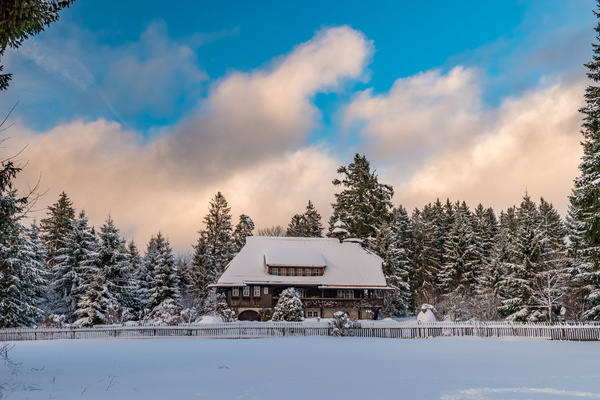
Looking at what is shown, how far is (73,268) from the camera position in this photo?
45.7 metres

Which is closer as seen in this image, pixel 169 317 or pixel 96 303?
pixel 169 317

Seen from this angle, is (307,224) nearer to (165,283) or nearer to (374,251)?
(374,251)

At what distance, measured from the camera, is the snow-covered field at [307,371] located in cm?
1311

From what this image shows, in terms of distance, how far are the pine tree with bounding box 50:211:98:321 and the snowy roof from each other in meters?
13.4

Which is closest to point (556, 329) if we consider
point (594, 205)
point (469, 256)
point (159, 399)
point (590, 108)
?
point (594, 205)

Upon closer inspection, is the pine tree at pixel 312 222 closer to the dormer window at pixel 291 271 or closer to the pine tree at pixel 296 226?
the pine tree at pixel 296 226

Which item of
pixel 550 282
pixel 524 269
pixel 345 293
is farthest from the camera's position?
pixel 345 293

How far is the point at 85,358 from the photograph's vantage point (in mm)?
21078

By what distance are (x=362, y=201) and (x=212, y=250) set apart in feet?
76.8

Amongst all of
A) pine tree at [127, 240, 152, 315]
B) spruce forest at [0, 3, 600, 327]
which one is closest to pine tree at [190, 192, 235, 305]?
spruce forest at [0, 3, 600, 327]

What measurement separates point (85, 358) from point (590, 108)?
3208 centimetres

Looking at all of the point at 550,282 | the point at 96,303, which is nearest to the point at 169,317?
the point at 96,303

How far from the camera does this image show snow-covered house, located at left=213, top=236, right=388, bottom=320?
46594mm

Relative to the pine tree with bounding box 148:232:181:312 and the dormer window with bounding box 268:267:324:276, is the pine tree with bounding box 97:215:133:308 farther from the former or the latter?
the dormer window with bounding box 268:267:324:276
